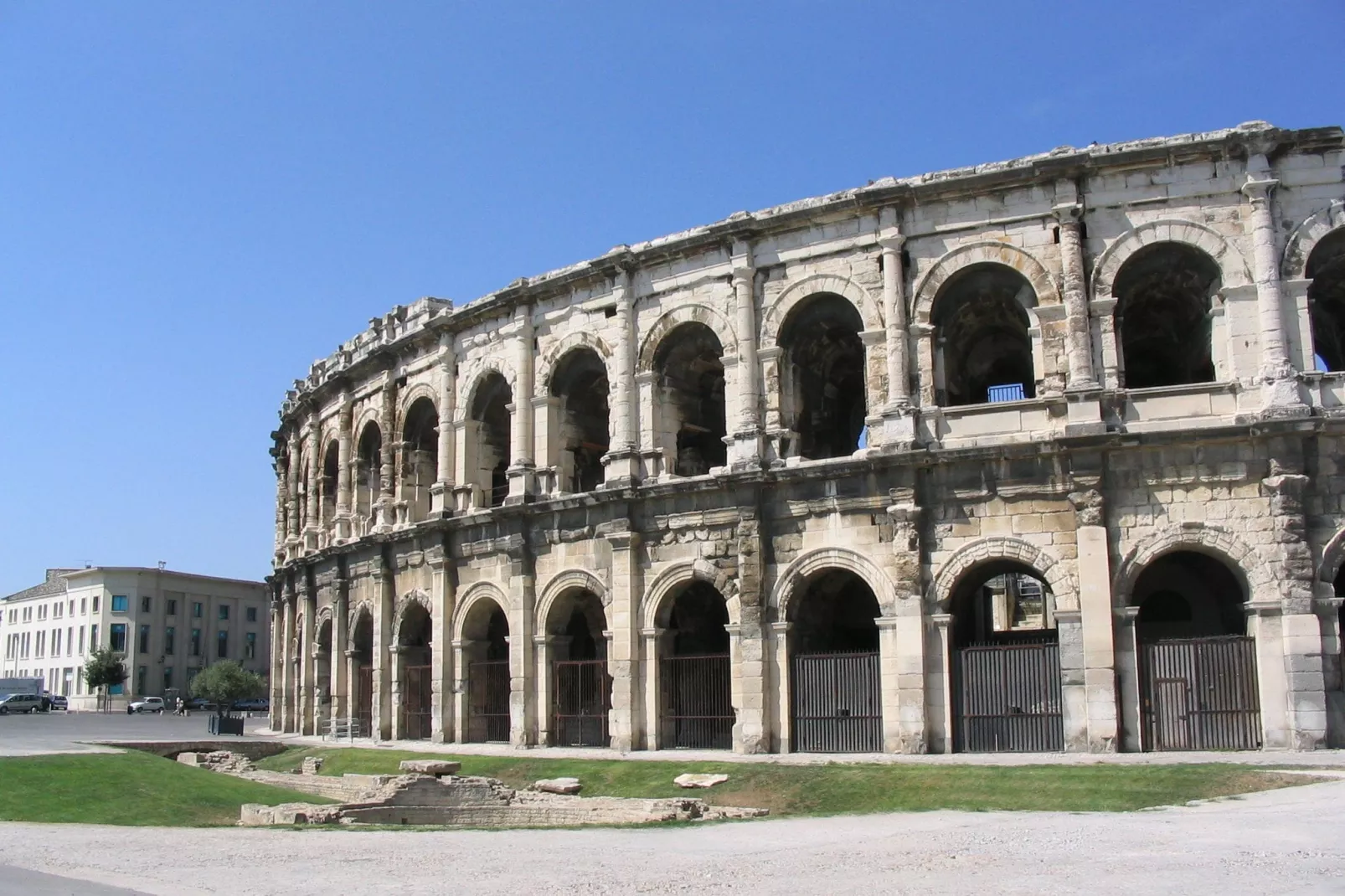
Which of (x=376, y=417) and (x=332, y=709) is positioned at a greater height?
(x=376, y=417)

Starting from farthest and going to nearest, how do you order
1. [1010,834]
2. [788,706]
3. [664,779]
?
1. [788,706]
2. [664,779]
3. [1010,834]

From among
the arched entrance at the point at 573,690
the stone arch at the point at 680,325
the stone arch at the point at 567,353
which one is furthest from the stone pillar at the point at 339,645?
the stone arch at the point at 680,325

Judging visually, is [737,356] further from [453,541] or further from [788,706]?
[453,541]

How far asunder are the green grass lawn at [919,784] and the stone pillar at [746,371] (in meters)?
5.18

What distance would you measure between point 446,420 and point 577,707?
22.0ft

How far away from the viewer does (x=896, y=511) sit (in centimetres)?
2052

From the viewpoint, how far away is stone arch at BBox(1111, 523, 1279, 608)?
18.7m

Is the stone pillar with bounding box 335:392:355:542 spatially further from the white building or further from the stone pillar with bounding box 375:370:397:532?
the white building

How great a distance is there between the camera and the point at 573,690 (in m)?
25.1

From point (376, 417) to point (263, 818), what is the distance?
584 inches

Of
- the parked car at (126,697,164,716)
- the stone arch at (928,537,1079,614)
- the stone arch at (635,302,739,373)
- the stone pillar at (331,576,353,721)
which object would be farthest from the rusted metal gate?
the parked car at (126,697,164,716)

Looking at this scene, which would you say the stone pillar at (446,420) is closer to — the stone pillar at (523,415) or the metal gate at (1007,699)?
the stone pillar at (523,415)

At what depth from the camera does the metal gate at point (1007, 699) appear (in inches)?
764

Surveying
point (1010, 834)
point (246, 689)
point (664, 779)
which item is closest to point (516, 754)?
point (664, 779)
